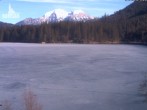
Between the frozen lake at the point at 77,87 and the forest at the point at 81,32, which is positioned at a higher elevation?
the forest at the point at 81,32

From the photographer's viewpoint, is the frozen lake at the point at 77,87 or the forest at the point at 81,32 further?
the forest at the point at 81,32

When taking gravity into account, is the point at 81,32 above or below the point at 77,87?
above

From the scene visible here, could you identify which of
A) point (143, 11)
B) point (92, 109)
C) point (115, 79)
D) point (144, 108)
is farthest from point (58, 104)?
point (143, 11)

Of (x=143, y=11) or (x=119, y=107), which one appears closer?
(x=119, y=107)

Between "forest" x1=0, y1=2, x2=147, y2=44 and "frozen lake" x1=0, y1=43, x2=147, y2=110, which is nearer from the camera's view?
"frozen lake" x1=0, y1=43, x2=147, y2=110

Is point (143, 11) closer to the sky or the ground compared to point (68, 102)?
closer to the sky

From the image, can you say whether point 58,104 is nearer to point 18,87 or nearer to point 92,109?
point 92,109

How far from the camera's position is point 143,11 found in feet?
254

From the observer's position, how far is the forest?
227 ft

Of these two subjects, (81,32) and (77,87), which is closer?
(77,87)

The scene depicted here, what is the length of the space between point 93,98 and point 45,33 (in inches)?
2401

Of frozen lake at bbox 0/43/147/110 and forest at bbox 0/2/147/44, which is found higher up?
forest at bbox 0/2/147/44

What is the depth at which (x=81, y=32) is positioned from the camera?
7238 cm

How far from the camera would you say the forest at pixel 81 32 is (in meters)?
69.1
